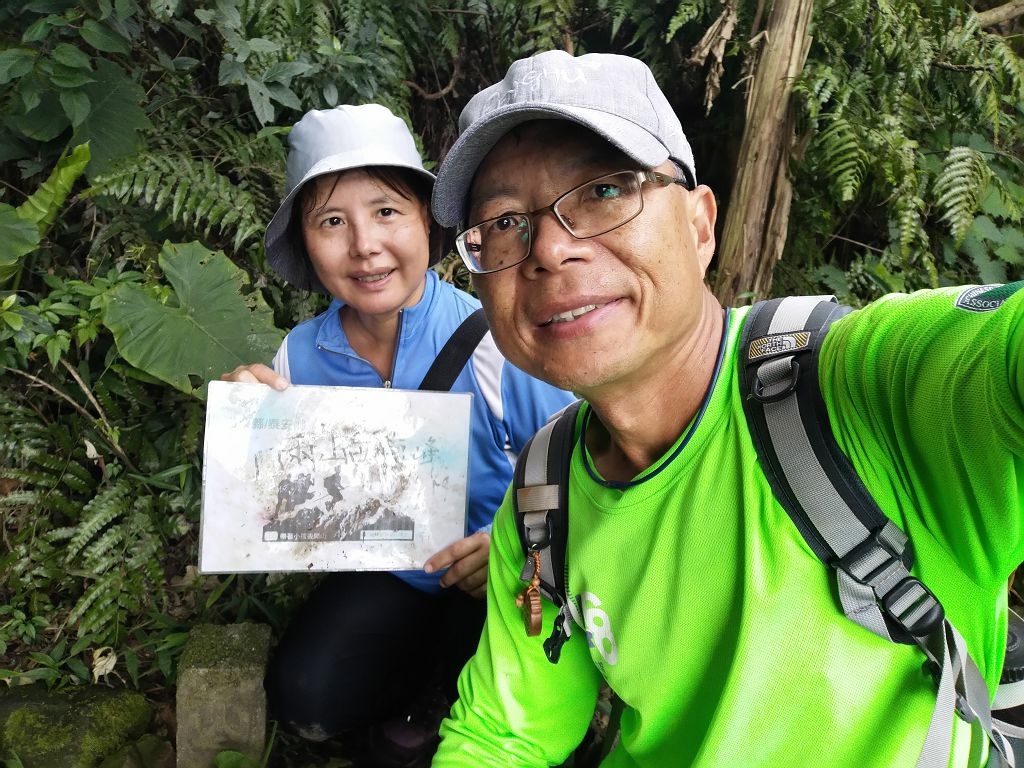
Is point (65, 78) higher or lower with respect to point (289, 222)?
higher

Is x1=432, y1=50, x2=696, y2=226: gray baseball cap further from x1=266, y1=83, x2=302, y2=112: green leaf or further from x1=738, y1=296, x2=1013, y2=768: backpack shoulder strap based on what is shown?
x1=266, y1=83, x2=302, y2=112: green leaf

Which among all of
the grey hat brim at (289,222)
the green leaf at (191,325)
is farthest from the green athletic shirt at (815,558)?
the green leaf at (191,325)

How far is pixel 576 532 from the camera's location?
126 cm

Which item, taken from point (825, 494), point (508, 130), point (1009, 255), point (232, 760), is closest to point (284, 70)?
point (508, 130)

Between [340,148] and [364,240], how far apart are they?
30 cm

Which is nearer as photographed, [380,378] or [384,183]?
[384,183]

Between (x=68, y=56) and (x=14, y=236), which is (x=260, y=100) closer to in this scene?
(x=68, y=56)

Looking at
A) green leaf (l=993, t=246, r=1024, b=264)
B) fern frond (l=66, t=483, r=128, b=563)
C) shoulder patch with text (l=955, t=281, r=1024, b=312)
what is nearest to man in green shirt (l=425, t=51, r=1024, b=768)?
shoulder patch with text (l=955, t=281, r=1024, b=312)

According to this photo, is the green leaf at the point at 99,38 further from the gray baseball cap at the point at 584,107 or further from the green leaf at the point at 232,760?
the green leaf at the point at 232,760

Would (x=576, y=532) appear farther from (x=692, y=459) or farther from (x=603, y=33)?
(x=603, y=33)

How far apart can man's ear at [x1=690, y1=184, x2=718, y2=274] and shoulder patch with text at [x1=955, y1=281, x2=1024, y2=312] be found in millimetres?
461

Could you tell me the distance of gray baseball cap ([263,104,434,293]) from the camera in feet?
6.21

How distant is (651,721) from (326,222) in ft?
5.37

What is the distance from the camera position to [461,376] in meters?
2.03
